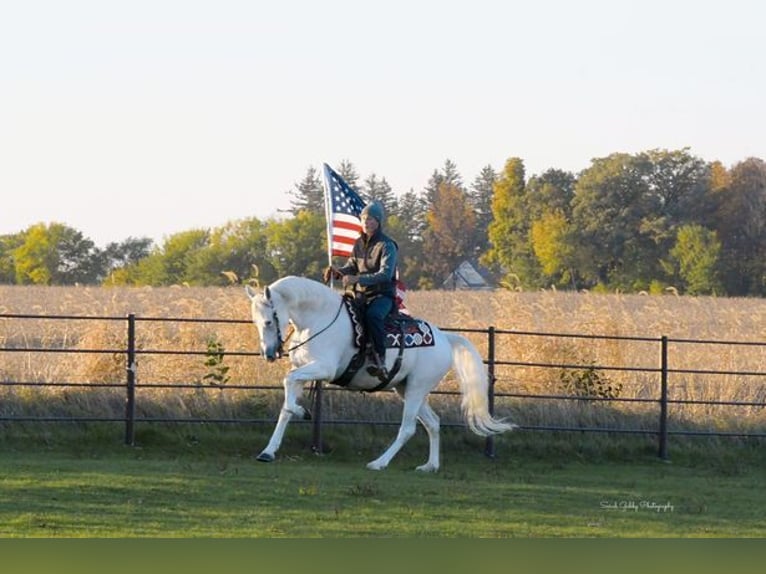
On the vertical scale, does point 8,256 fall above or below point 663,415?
above

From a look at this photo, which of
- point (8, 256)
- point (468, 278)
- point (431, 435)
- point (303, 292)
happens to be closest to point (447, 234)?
point (468, 278)

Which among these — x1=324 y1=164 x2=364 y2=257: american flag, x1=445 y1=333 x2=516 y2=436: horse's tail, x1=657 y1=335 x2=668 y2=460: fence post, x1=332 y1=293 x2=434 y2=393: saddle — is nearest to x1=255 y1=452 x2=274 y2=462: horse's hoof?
x1=332 y1=293 x2=434 y2=393: saddle

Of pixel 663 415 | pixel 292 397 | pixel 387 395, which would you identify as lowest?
pixel 663 415

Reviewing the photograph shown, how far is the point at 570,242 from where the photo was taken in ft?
276

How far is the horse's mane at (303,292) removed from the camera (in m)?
13.5

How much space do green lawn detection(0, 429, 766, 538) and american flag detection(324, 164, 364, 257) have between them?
2.50 metres

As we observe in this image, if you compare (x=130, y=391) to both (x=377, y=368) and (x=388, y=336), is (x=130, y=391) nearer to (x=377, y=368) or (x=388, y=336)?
(x=377, y=368)

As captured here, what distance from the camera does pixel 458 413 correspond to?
16.7 meters

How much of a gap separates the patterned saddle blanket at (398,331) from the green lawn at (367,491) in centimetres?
127

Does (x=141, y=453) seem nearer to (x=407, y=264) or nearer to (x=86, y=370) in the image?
(x=86, y=370)

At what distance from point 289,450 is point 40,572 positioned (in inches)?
338

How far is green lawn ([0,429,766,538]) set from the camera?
34.2ft

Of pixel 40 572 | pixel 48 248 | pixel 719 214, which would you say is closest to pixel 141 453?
pixel 40 572

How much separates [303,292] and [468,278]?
85.0 metres
